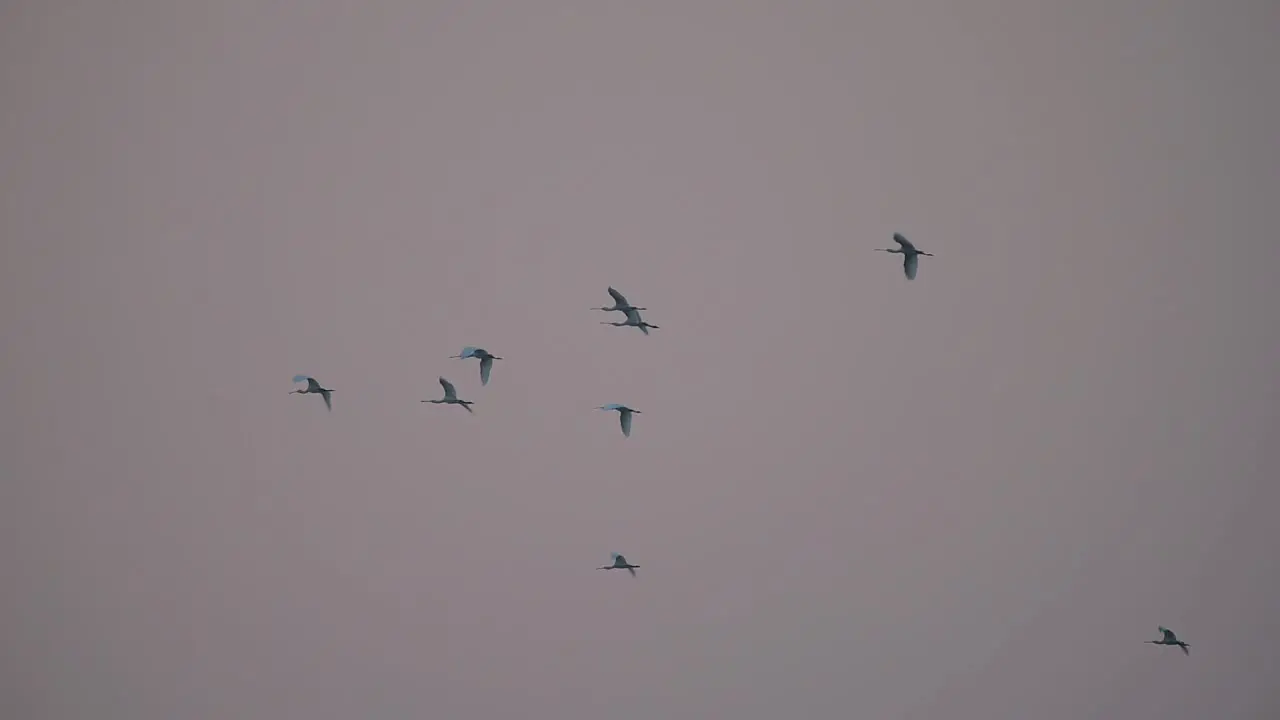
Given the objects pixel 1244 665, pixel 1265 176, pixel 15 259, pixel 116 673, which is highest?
pixel 1265 176

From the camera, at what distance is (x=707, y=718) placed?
86.4 meters

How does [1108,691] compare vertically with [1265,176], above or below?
below

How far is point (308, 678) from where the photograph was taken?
9244cm

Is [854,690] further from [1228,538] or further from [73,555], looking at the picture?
[73,555]

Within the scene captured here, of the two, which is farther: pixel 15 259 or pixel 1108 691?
pixel 15 259

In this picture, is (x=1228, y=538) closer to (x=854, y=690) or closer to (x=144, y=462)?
(x=854, y=690)

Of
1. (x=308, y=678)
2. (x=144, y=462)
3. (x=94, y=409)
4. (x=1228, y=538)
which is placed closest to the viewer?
(x=308, y=678)

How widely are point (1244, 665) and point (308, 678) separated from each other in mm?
42911

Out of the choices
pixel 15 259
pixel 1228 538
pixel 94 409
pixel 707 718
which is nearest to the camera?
pixel 707 718

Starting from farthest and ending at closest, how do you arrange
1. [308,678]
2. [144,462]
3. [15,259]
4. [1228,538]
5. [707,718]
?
[15,259] → [144,462] → [1228,538] → [308,678] → [707,718]

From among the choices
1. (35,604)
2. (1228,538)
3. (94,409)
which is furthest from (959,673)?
(94,409)

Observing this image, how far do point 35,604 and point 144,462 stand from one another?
873 inches

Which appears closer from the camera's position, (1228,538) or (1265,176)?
(1228,538)

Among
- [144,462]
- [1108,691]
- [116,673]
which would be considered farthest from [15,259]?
[1108,691]
